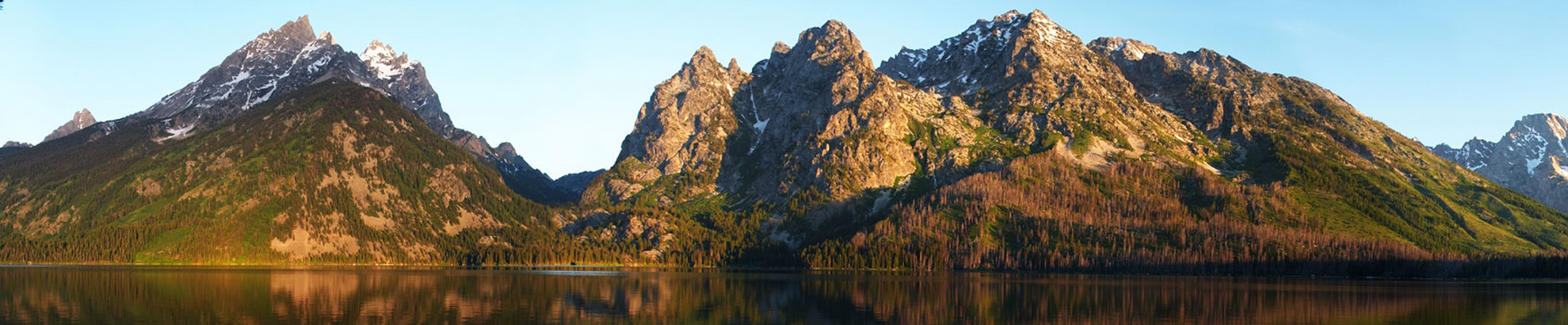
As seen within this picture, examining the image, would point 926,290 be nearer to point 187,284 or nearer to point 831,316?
point 831,316

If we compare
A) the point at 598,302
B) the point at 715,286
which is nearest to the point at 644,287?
the point at 715,286

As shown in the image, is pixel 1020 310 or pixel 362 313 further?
pixel 1020 310

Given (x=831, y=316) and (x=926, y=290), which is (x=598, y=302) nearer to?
(x=831, y=316)

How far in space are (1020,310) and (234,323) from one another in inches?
3095

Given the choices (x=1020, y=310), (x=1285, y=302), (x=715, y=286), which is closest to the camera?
(x=1020, y=310)

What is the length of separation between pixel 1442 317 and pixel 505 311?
100289mm

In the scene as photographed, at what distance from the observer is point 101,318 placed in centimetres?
9481

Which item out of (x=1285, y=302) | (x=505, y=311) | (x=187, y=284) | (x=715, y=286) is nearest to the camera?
(x=505, y=311)

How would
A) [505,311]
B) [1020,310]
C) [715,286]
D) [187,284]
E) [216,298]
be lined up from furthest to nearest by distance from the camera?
[715,286], [187,284], [216,298], [1020,310], [505,311]

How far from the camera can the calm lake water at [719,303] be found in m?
103

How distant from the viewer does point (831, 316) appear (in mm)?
108312

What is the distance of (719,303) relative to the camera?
12838 centimetres

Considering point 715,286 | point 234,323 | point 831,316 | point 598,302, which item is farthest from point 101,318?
point 715,286

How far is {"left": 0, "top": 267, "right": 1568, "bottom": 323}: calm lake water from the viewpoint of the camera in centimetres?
10294
